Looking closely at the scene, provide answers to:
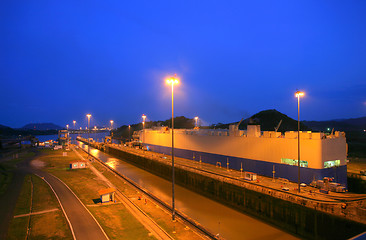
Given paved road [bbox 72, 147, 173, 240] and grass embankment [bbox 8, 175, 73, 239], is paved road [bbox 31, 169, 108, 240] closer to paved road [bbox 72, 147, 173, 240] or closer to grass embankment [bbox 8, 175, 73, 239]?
grass embankment [bbox 8, 175, 73, 239]

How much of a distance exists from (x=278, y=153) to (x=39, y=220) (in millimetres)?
30042

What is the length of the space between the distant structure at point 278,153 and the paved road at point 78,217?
24789mm

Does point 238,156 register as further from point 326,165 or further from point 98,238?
point 98,238

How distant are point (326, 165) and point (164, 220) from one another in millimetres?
21593

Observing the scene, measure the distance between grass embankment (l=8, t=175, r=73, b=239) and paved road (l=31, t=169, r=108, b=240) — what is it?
0.64m

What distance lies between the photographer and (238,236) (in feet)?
71.6

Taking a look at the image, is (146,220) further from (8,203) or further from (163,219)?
(8,203)

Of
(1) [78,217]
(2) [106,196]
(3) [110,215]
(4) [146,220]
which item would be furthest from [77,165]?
(4) [146,220]

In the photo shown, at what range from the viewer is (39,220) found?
66.6ft

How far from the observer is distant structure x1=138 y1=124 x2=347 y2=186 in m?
27.6

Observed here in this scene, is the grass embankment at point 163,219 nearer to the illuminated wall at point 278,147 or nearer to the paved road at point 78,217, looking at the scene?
the paved road at point 78,217

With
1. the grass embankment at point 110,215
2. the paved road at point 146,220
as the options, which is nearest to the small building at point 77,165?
the grass embankment at point 110,215

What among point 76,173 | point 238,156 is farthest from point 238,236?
point 76,173

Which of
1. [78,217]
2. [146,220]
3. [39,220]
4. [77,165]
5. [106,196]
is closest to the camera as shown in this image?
[39,220]
